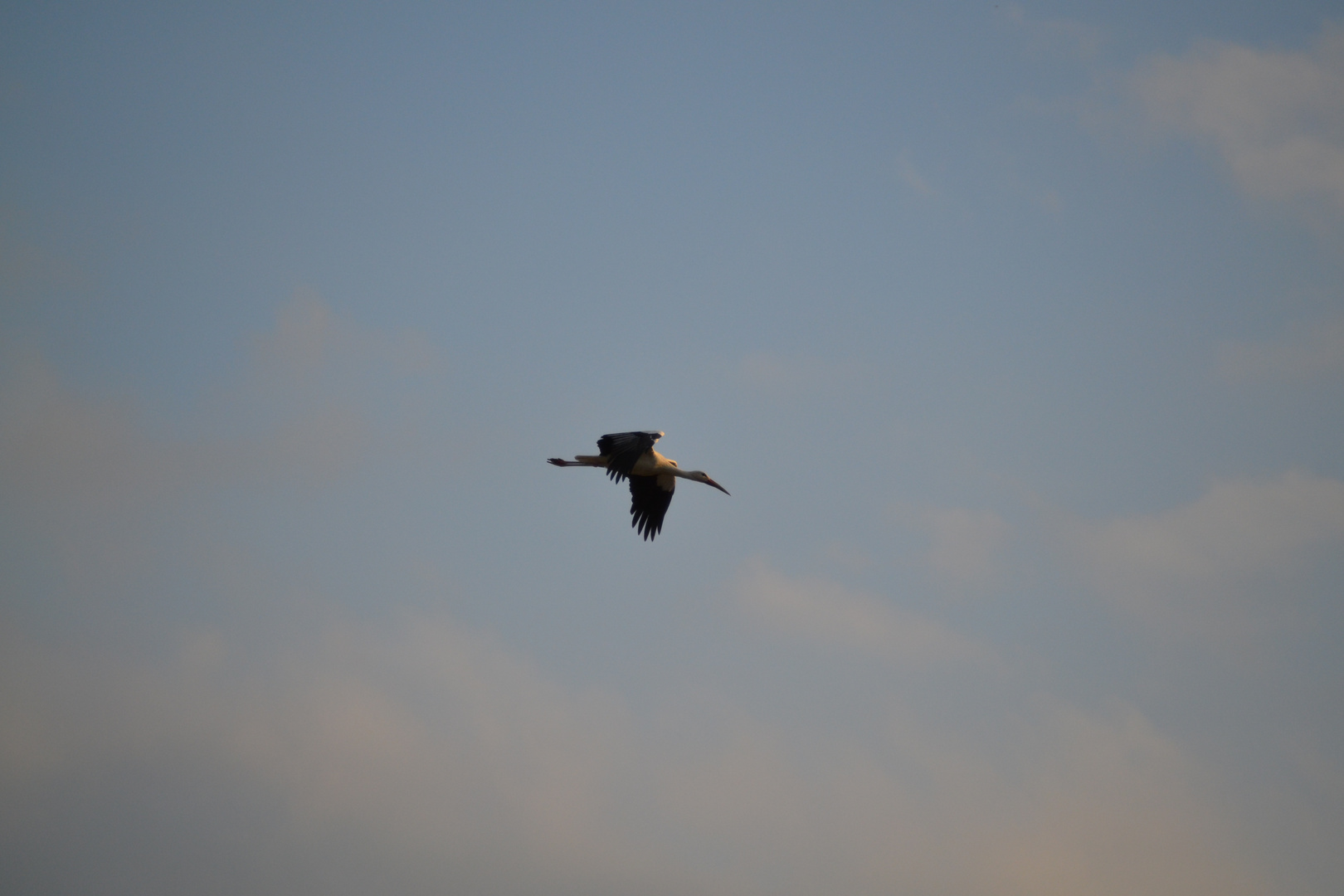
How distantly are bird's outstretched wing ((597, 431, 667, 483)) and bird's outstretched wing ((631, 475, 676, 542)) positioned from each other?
206cm

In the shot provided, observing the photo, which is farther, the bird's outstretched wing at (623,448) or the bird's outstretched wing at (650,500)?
the bird's outstretched wing at (650,500)

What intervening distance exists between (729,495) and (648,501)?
2.77m

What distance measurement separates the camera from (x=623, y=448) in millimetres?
24234

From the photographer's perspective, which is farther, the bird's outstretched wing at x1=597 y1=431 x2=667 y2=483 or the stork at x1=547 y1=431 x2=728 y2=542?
the stork at x1=547 y1=431 x2=728 y2=542

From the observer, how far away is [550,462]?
28234mm

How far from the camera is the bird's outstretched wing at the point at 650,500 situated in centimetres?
2708

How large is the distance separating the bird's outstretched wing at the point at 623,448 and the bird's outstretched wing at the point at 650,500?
2.06 m

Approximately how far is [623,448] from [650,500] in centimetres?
328

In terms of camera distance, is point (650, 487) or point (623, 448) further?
point (650, 487)

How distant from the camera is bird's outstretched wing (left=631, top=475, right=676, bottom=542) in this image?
27.1m

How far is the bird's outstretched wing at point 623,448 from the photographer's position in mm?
23734

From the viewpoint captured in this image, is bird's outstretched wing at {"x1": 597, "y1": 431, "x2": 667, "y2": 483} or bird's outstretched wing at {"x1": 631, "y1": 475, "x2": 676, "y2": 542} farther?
bird's outstretched wing at {"x1": 631, "y1": 475, "x2": 676, "y2": 542}

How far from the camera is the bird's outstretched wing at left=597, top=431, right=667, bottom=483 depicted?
934 inches

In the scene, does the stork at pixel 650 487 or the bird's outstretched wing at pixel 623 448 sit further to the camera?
the stork at pixel 650 487
